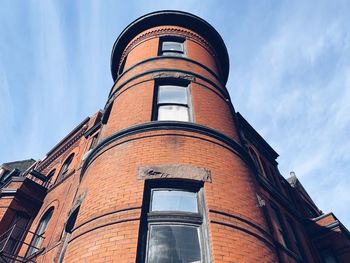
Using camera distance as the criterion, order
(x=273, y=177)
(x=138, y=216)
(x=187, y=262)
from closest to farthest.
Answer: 1. (x=187, y=262)
2. (x=138, y=216)
3. (x=273, y=177)

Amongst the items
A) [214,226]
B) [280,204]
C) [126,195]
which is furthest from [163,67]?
[280,204]

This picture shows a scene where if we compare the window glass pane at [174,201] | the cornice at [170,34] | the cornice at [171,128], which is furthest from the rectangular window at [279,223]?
the cornice at [170,34]

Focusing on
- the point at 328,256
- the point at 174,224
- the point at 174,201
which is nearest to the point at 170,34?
the point at 174,201

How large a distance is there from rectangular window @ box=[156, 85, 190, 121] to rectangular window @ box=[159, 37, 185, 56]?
231 cm

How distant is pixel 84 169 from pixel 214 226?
4299mm

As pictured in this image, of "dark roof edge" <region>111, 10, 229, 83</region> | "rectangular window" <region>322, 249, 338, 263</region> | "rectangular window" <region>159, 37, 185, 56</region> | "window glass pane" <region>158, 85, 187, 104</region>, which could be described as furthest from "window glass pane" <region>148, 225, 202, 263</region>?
"rectangular window" <region>322, 249, 338, 263</region>

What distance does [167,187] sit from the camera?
5.52 m

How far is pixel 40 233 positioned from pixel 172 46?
884 centimetres

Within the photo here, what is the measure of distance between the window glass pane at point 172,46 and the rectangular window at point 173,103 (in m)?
2.67

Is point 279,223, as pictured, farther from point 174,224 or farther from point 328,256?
point 174,224

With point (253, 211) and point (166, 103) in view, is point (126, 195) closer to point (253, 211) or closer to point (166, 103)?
point (253, 211)

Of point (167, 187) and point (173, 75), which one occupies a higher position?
point (173, 75)

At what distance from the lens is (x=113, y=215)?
16.2 feet

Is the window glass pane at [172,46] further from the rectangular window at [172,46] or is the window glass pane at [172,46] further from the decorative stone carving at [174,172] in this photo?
the decorative stone carving at [174,172]
